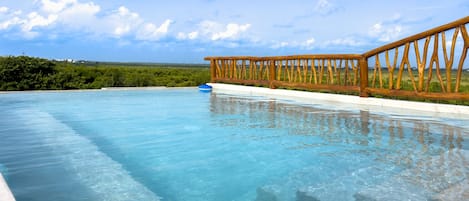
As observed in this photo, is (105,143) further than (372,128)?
No

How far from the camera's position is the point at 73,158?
13.0ft

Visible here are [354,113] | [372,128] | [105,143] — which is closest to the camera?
[105,143]

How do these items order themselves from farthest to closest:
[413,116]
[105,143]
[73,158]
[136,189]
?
[413,116] < [105,143] < [73,158] < [136,189]

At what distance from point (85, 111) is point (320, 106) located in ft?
15.5

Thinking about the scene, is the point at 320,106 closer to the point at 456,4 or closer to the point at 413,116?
the point at 413,116

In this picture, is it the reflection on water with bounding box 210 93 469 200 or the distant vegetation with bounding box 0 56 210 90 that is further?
the distant vegetation with bounding box 0 56 210 90

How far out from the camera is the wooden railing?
6.76m

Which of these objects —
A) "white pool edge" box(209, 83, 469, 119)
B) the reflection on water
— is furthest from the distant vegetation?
the reflection on water

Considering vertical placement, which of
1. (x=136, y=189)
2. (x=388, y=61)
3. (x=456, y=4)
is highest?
(x=456, y=4)

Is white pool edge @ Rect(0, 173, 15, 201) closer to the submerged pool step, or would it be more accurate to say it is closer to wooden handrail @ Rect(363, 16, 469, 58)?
the submerged pool step

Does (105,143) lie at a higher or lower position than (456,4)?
lower

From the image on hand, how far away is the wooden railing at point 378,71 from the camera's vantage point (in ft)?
22.2

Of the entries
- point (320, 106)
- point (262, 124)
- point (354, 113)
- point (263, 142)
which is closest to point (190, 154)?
point (263, 142)

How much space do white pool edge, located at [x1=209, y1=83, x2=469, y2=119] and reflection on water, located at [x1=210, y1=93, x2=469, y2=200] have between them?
2.48 feet
